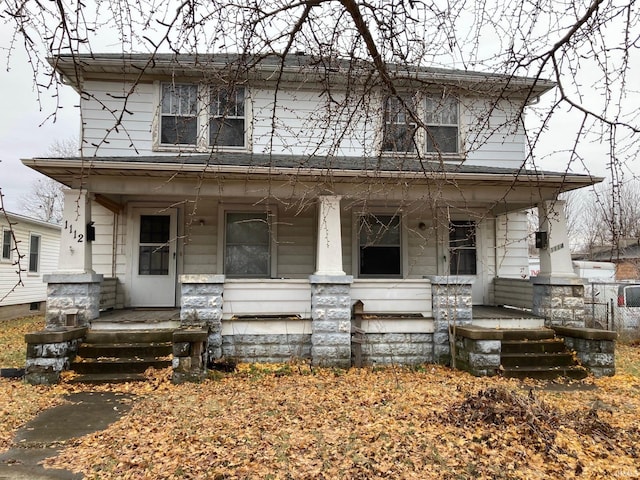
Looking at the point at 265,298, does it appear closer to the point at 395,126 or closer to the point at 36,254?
the point at 395,126

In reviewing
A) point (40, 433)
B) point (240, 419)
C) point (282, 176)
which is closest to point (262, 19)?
point (282, 176)

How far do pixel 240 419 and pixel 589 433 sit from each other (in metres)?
3.52

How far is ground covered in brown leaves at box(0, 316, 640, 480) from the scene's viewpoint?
3.47 metres

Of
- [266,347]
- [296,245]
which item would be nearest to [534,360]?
[266,347]

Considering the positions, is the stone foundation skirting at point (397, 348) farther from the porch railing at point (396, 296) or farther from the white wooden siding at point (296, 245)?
the white wooden siding at point (296, 245)

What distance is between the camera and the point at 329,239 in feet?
22.7

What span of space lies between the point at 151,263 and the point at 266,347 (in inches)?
132

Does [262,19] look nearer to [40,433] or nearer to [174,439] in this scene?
[174,439]

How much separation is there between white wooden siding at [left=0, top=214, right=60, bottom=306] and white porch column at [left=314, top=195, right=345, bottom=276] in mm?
9731

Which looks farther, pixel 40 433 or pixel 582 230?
pixel 582 230

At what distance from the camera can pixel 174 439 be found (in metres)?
4.00

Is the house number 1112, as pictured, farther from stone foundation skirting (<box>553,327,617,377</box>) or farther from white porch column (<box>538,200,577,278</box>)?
stone foundation skirting (<box>553,327,617,377</box>)

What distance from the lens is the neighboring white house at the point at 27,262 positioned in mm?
13047

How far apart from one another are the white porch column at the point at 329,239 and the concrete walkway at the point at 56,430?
3.37 metres
